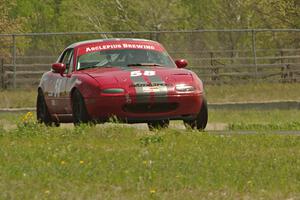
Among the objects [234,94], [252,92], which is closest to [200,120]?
[234,94]

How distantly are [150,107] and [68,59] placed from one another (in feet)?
9.25

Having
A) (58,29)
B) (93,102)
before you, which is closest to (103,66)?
(93,102)

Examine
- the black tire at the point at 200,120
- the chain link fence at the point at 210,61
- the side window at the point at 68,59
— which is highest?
the side window at the point at 68,59

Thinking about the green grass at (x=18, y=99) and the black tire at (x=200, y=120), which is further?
the green grass at (x=18, y=99)

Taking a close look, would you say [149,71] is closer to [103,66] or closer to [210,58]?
[103,66]

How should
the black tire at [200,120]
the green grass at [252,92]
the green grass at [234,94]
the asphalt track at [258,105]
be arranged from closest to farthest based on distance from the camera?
1. the black tire at [200,120]
2. the asphalt track at [258,105]
3. the green grass at [234,94]
4. the green grass at [252,92]

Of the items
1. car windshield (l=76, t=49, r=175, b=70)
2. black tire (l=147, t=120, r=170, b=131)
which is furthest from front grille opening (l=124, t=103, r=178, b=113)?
car windshield (l=76, t=49, r=175, b=70)

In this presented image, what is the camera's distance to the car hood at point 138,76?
46.7 ft

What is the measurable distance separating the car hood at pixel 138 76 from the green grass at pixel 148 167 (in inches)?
68.4

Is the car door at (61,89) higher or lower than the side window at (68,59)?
lower

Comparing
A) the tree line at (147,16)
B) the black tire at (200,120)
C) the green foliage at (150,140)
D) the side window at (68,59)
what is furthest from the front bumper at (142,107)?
the tree line at (147,16)

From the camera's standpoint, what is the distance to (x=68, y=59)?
16.7 metres

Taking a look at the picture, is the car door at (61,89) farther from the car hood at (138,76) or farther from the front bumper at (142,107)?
the front bumper at (142,107)

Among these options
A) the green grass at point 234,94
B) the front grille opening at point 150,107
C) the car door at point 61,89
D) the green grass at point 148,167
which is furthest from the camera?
the green grass at point 234,94
